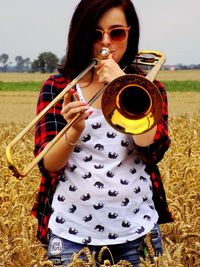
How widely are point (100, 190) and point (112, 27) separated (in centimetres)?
58

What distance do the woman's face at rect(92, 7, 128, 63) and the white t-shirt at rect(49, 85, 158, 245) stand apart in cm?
22

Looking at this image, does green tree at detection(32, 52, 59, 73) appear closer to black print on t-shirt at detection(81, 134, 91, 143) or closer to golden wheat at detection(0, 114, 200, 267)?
golden wheat at detection(0, 114, 200, 267)

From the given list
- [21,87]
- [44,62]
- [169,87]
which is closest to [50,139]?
[169,87]

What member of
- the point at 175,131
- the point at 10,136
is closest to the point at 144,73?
the point at 175,131

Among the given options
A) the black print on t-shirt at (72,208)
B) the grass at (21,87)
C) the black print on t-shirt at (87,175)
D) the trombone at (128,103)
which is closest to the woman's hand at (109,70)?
the trombone at (128,103)

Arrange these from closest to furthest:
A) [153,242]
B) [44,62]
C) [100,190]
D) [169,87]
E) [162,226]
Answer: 1. [100,190]
2. [153,242]
3. [162,226]
4. [169,87]
5. [44,62]

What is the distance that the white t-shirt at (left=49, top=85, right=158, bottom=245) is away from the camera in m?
2.54

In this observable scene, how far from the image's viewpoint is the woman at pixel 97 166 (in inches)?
99.4

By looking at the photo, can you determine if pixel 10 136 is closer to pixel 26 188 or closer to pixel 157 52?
pixel 26 188

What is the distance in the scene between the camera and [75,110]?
230 centimetres

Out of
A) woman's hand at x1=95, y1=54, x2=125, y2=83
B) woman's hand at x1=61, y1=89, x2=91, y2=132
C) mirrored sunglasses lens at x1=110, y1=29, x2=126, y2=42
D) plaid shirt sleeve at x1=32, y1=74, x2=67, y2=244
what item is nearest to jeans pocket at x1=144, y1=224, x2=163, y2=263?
plaid shirt sleeve at x1=32, y1=74, x2=67, y2=244

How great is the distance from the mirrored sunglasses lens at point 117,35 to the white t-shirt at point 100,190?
27 centimetres

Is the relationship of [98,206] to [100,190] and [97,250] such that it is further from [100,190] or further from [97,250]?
[97,250]

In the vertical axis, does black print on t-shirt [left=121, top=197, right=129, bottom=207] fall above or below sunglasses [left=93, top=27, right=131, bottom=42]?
below
